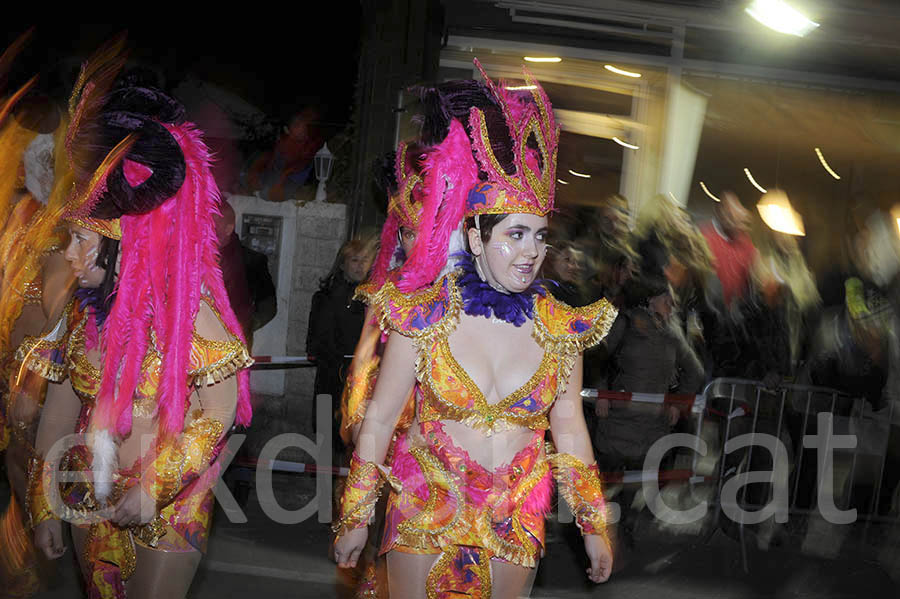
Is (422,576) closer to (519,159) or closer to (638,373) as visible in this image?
(519,159)

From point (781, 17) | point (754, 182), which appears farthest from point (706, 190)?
point (781, 17)

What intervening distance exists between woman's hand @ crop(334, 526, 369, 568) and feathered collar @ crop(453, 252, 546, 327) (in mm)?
707

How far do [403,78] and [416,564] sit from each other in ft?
18.6

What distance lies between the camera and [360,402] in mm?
3926

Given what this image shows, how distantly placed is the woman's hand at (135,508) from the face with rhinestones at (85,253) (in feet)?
2.14

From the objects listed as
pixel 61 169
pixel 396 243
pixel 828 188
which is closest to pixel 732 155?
pixel 828 188

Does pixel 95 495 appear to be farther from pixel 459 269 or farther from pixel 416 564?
pixel 459 269

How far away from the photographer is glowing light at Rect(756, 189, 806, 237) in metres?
9.58

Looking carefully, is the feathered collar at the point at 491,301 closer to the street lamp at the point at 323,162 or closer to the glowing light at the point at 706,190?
the street lamp at the point at 323,162

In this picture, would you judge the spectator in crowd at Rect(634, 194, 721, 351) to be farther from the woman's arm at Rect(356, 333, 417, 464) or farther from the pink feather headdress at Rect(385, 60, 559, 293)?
the woman's arm at Rect(356, 333, 417, 464)

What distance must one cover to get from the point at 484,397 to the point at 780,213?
309 inches

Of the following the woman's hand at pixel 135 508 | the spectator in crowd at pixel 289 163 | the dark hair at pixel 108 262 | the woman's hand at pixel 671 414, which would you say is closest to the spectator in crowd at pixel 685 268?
the woman's hand at pixel 671 414

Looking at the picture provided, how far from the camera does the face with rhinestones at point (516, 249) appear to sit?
115 inches

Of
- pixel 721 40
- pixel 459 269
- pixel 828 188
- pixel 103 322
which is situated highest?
pixel 721 40
